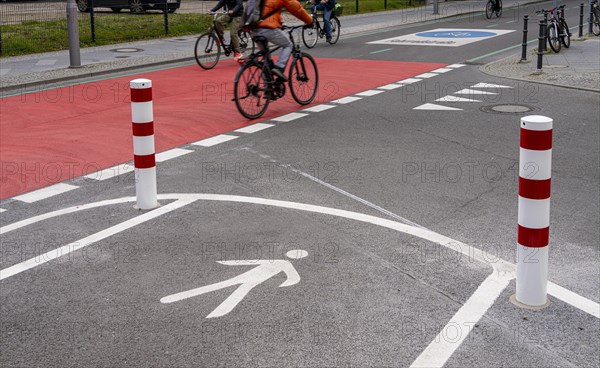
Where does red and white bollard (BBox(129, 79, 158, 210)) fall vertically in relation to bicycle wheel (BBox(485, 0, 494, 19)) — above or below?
below

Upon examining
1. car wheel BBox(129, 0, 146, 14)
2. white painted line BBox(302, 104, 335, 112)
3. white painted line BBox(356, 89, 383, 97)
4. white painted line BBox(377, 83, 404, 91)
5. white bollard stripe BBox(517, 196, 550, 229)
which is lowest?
white painted line BBox(302, 104, 335, 112)

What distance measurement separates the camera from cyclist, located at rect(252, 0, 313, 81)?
11.6m

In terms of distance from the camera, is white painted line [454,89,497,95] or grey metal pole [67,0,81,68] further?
grey metal pole [67,0,81,68]

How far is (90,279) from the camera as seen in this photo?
5.69m

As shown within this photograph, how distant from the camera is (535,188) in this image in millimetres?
4938

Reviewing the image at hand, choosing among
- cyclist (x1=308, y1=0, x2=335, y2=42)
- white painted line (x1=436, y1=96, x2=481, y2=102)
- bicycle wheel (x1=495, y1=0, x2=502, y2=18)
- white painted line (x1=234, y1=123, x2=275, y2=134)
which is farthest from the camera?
bicycle wheel (x1=495, y1=0, x2=502, y2=18)

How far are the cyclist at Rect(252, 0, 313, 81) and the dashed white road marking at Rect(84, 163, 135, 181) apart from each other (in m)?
3.38

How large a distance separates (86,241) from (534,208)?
138 inches

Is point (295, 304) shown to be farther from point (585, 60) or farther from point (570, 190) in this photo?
point (585, 60)

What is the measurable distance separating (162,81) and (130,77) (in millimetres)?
1141

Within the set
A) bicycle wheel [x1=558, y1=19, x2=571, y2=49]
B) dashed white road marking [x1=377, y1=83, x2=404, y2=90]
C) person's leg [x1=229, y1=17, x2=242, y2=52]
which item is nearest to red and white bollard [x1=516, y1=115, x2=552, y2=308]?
dashed white road marking [x1=377, y1=83, x2=404, y2=90]

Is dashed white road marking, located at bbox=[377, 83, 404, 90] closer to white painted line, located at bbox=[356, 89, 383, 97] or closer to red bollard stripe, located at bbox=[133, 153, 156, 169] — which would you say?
white painted line, located at bbox=[356, 89, 383, 97]

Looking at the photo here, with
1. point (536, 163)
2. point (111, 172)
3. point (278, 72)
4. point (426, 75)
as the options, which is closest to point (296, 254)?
point (536, 163)

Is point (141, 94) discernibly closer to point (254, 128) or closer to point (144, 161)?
point (144, 161)
